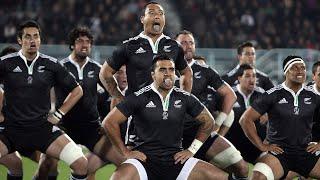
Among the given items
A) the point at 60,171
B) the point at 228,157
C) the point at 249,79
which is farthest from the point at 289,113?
the point at 60,171

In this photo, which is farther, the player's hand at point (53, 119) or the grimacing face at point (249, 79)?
the grimacing face at point (249, 79)

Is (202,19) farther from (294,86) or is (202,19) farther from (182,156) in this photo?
(182,156)

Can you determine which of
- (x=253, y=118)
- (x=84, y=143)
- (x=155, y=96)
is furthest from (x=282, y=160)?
(x=84, y=143)

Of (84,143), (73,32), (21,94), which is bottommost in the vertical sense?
(84,143)

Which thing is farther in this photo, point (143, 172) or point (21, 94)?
point (21, 94)

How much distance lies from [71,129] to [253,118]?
2175 millimetres

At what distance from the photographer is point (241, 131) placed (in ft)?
34.3

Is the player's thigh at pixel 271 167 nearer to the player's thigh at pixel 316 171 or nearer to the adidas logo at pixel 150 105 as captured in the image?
the player's thigh at pixel 316 171

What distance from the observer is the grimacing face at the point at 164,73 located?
25.7 feet

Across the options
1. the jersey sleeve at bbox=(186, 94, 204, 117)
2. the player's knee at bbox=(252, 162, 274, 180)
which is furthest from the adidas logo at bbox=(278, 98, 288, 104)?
the jersey sleeve at bbox=(186, 94, 204, 117)

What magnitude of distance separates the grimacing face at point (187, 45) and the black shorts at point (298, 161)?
190 centimetres

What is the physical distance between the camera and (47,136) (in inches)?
328

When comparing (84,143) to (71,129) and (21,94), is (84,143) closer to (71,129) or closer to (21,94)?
(71,129)

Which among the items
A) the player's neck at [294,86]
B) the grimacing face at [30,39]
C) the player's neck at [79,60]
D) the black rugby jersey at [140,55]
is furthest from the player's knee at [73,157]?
the player's neck at [294,86]
